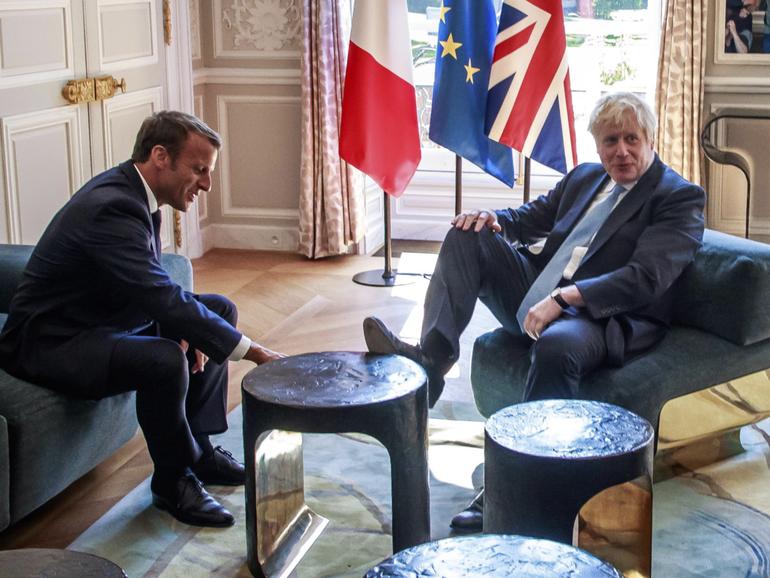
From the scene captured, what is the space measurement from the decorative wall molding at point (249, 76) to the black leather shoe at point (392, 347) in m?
2.73

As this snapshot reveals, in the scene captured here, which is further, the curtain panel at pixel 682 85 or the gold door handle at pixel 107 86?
the curtain panel at pixel 682 85

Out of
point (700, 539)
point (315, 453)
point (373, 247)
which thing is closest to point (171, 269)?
point (315, 453)

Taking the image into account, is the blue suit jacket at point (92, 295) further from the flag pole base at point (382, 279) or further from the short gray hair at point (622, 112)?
the flag pole base at point (382, 279)

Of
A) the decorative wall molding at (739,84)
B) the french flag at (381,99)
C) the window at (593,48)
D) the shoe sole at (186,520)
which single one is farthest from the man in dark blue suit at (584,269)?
the window at (593,48)

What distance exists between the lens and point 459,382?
12.7 ft

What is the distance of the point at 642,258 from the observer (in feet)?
9.56

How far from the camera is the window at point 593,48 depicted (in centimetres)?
565

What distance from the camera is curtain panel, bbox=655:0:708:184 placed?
515cm

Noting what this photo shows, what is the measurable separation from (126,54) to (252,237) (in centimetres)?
128

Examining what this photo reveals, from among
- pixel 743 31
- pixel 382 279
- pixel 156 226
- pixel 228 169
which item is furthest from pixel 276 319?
pixel 743 31

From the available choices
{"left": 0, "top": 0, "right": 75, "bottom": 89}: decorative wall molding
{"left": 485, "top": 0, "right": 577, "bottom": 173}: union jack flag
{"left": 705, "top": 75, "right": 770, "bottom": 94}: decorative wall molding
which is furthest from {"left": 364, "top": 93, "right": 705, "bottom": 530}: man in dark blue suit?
{"left": 705, "top": 75, "right": 770, "bottom": 94}: decorative wall molding

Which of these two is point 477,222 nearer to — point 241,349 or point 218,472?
point 241,349

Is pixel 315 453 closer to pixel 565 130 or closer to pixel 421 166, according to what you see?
pixel 565 130

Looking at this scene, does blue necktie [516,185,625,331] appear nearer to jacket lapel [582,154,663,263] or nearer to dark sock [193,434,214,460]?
jacket lapel [582,154,663,263]
